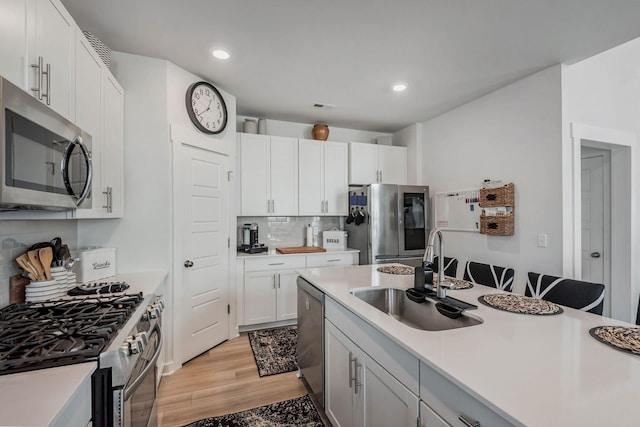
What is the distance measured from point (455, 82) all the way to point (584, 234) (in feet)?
7.26

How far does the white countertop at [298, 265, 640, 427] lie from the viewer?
2.22ft

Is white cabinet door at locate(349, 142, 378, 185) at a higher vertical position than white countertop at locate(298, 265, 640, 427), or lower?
higher

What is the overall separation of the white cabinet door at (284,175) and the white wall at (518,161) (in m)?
2.00

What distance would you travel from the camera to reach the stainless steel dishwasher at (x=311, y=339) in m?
1.91

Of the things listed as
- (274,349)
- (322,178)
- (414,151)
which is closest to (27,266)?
(274,349)

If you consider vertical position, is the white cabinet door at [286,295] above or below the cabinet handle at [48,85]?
below

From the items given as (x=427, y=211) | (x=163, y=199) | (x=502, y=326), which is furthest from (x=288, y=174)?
(x=502, y=326)

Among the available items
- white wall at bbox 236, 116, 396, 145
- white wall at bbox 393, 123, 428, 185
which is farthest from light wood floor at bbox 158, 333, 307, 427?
white wall at bbox 393, 123, 428, 185

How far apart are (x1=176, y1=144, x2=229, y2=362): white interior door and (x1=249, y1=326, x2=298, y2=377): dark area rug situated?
16.1 inches

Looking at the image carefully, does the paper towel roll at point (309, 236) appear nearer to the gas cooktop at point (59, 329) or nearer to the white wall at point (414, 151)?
the white wall at point (414, 151)

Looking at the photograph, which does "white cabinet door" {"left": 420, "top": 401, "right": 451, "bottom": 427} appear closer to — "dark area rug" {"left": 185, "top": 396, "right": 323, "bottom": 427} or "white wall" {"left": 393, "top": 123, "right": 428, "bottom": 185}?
"dark area rug" {"left": 185, "top": 396, "right": 323, "bottom": 427}

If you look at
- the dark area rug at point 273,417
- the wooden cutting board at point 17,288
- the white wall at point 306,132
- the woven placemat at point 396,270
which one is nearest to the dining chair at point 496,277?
the woven placemat at point 396,270

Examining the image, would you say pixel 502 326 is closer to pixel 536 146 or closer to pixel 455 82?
pixel 536 146

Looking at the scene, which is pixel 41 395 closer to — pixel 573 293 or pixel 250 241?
pixel 573 293
